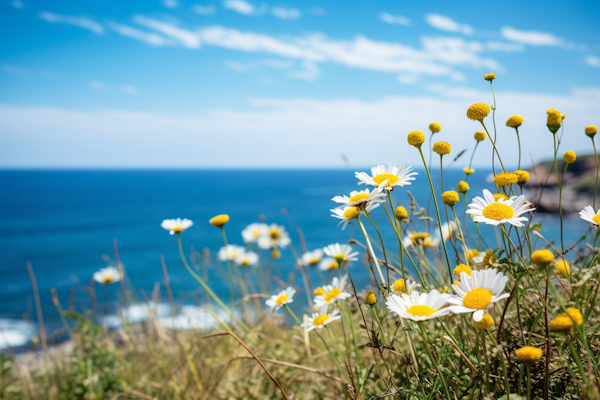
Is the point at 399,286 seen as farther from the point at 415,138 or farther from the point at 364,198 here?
the point at 415,138

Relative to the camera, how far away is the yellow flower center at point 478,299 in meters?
0.76

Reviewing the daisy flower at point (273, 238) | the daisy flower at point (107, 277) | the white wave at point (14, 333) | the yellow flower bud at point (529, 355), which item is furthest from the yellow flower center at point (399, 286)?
the white wave at point (14, 333)

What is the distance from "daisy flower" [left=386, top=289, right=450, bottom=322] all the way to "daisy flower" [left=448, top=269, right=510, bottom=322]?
32mm

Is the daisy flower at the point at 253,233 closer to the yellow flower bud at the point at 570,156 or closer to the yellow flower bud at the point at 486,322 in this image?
the yellow flower bud at the point at 570,156

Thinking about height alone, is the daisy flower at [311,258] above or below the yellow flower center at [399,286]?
below

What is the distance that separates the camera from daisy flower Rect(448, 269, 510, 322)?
0.76m

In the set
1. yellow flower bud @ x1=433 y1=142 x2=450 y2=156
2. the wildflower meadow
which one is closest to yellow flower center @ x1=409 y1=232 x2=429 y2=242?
the wildflower meadow

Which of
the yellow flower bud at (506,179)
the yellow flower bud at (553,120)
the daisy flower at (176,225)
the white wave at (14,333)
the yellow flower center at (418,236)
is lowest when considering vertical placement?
the white wave at (14,333)

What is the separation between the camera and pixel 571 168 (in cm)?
3534

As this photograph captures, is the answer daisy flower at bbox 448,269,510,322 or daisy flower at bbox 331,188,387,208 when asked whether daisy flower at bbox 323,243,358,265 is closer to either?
daisy flower at bbox 331,188,387,208

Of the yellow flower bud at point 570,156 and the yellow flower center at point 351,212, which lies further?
the yellow flower bud at point 570,156

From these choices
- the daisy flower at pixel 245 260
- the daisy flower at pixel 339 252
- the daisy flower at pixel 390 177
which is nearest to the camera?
the daisy flower at pixel 390 177

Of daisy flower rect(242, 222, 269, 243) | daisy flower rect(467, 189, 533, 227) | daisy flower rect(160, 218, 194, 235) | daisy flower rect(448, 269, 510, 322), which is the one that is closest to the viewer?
daisy flower rect(448, 269, 510, 322)

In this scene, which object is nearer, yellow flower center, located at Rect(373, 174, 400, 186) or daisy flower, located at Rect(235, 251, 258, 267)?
yellow flower center, located at Rect(373, 174, 400, 186)
